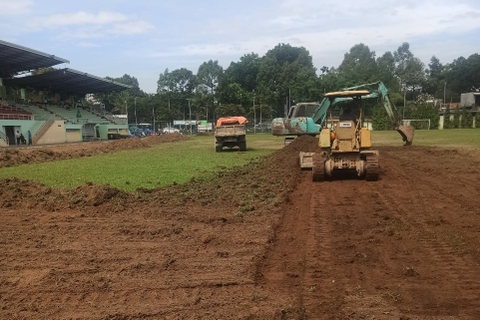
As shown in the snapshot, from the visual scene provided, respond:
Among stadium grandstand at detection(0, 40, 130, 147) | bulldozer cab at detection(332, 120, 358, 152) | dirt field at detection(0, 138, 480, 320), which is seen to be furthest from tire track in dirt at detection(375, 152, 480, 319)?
stadium grandstand at detection(0, 40, 130, 147)

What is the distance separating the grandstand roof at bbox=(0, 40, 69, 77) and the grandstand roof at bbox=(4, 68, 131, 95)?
2.88m

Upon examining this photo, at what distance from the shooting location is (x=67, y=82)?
61969 mm

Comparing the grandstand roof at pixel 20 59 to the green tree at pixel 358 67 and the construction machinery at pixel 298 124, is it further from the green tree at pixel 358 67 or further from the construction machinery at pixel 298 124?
the green tree at pixel 358 67

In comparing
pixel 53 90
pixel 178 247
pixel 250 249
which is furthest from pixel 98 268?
pixel 53 90

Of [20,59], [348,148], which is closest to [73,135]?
[20,59]

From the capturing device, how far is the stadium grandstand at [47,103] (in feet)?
152

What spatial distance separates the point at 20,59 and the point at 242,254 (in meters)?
48.7

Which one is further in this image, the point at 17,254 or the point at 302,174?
the point at 302,174

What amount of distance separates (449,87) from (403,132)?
95788 millimetres

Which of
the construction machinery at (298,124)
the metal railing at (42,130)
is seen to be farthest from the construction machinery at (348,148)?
the metal railing at (42,130)

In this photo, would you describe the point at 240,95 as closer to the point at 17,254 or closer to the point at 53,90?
the point at 53,90

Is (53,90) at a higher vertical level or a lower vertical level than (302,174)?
higher

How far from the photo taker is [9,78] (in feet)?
178

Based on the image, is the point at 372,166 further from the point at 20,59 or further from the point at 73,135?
the point at 73,135
